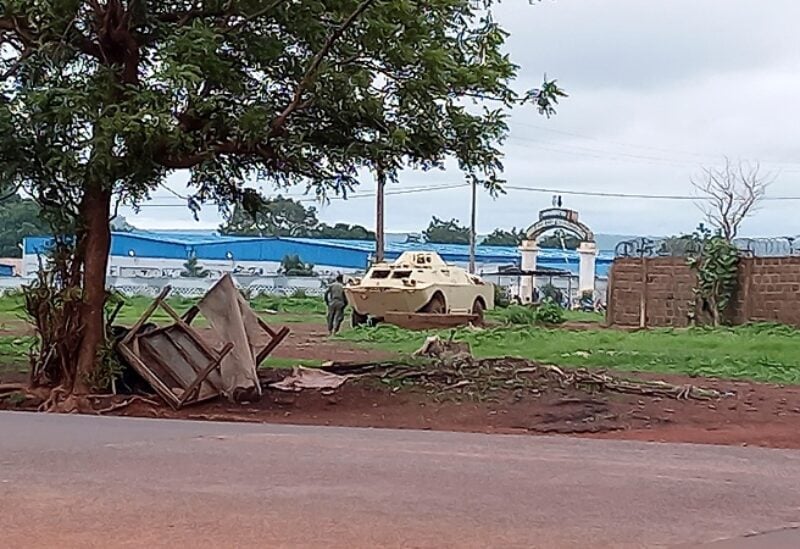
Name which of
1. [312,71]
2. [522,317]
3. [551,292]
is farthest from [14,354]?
[551,292]

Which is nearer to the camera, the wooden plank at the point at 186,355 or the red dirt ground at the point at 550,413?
the red dirt ground at the point at 550,413

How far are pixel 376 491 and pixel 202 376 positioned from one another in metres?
7.61

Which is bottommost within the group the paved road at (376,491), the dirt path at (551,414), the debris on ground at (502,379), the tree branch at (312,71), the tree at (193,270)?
the dirt path at (551,414)

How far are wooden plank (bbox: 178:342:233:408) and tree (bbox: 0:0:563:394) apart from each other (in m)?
1.45

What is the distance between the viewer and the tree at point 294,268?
222 ft

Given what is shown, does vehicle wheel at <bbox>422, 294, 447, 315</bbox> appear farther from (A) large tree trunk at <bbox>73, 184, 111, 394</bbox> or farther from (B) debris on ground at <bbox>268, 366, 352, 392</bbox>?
(A) large tree trunk at <bbox>73, 184, 111, 394</bbox>

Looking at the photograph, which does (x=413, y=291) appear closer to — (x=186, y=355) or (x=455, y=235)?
(x=186, y=355)

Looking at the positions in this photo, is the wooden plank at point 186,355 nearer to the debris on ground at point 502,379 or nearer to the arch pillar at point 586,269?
the debris on ground at point 502,379

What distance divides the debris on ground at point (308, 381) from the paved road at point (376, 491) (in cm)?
470

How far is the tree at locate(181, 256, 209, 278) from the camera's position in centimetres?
6588

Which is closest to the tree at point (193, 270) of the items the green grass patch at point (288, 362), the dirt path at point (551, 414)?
the green grass patch at point (288, 362)

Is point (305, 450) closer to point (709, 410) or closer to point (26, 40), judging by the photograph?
point (709, 410)

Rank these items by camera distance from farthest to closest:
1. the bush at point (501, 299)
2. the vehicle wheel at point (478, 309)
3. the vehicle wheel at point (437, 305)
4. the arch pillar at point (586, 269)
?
the arch pillar at point (586, 269) → the bush at point (501, 299) → the vehicle wheel at point (478, 309) → the vehicle wheel at point (437, 305)

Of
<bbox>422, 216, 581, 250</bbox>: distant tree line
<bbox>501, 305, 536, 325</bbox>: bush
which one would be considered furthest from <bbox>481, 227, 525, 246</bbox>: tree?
<bbox>501, 305, 536, 325</bbox>: bush
